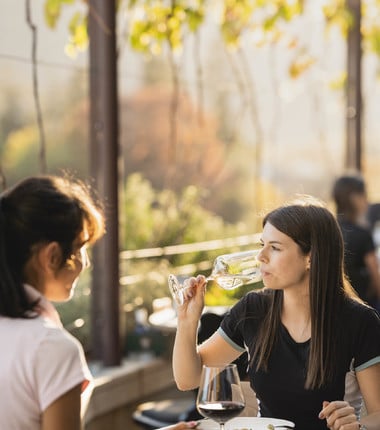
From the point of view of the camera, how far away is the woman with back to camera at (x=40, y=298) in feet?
5.16

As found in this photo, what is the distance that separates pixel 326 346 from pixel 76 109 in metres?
2.11

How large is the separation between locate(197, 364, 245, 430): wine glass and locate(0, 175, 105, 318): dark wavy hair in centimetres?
38

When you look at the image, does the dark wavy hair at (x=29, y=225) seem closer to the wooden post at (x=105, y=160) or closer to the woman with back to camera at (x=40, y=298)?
the woman with back to camera at (x=40, y=298)

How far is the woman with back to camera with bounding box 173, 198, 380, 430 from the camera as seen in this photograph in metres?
2.27

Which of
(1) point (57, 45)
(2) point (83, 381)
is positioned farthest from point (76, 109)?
(2) point (83, 381)

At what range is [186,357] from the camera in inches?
93.8

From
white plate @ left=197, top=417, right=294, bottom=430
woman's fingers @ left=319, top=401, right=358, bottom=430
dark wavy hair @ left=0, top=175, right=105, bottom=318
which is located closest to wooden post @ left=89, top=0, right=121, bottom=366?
white plate @ left=197, top=417, right=294, bottom=430

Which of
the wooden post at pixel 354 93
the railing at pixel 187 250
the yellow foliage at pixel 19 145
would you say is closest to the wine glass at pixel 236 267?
the yellow foliage at pixel 19 145

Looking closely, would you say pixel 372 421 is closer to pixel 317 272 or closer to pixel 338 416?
pixel 338 416

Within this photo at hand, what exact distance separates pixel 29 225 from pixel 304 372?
2.97 feet

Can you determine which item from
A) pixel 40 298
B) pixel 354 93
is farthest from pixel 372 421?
pixel 354 93

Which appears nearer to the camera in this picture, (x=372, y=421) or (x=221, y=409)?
(x=221, y=409)

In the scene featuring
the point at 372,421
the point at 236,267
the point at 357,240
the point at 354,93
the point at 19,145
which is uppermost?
the point at 354,93

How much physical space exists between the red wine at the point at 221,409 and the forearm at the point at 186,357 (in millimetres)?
504
